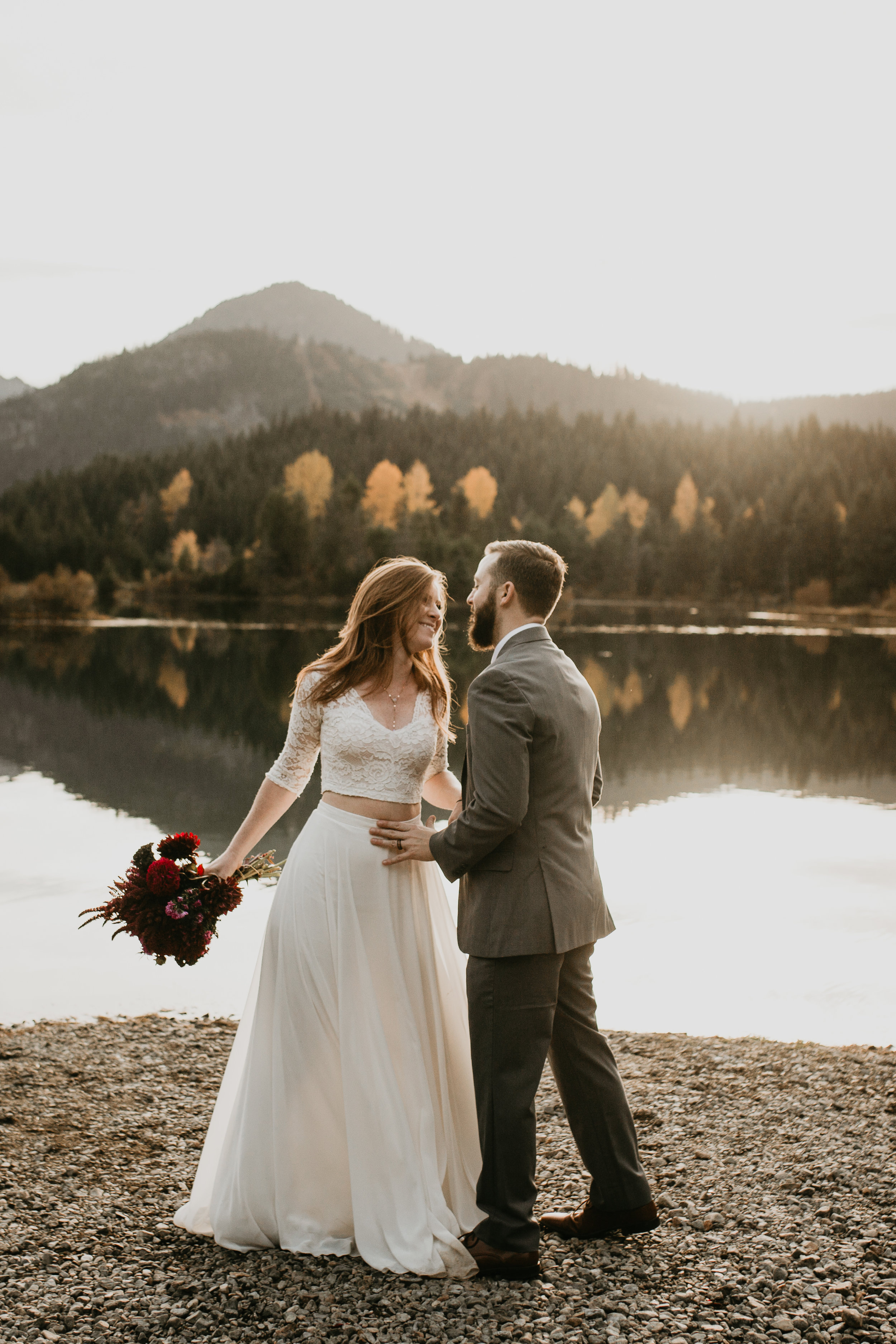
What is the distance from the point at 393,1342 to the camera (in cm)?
331

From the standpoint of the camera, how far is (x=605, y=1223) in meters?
4.01

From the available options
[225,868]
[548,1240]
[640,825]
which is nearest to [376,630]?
[225,868]

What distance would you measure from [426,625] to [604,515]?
299ft

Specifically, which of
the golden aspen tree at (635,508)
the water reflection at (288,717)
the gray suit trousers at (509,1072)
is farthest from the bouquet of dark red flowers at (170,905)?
the golden aspen tree at (635,508)

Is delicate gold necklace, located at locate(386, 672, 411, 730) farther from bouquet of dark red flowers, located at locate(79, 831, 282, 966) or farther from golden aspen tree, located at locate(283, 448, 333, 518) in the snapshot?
golden aspen tree, located at locate(283, 448, 333, 518)

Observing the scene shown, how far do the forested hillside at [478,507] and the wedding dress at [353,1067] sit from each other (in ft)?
225

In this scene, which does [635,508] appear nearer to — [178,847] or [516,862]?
[178,847]

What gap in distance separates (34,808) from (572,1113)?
1337cm

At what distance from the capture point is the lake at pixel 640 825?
26.7 ft

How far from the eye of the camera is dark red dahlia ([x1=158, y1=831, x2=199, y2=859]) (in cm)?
425

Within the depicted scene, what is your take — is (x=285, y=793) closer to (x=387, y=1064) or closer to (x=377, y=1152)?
(x=387, y=1064)

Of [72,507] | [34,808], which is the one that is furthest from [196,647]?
[72,507]

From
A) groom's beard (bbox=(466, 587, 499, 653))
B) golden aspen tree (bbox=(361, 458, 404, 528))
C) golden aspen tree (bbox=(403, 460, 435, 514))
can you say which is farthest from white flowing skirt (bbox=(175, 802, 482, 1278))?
golden aspen tree (bbox=(403, 460, 435, 514))

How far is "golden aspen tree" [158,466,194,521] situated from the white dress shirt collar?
11215 cm
